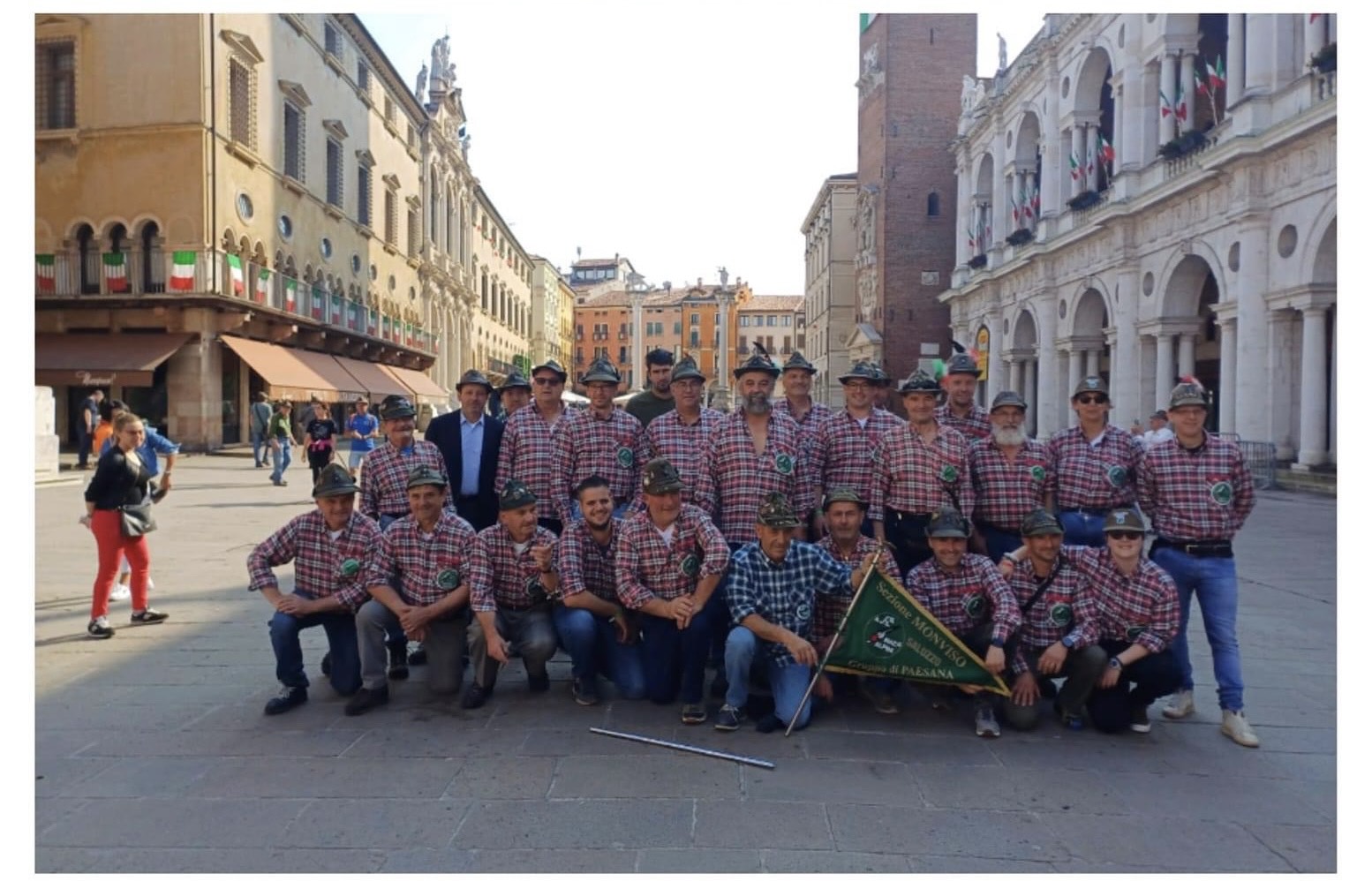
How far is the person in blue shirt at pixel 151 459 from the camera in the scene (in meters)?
7.52

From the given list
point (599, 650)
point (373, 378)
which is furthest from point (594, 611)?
point (373, 378)

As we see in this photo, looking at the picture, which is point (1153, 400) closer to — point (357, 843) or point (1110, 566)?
point (1110, 566)

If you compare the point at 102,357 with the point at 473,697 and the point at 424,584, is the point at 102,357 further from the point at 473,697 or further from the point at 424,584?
the point at 473,697

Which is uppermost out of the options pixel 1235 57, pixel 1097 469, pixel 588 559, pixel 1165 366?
pixel 1235 57

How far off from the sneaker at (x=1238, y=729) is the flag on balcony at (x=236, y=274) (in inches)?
1025

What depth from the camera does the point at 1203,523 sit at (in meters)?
5.38

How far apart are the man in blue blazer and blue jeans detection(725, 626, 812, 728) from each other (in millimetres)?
2355

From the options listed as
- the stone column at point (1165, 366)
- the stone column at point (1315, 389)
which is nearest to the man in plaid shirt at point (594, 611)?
the stone column at point (1315, 389)

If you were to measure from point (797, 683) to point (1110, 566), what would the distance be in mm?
1885

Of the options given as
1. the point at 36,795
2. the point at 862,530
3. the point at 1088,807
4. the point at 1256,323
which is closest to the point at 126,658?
the point at 36,795

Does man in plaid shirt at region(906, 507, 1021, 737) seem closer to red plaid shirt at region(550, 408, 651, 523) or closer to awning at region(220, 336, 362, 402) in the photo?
red plaid shirt at region(550, 408, 651, 523)

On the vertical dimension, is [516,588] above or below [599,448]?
below

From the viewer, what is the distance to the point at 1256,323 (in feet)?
64.5

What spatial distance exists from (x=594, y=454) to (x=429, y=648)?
1693 millimetres
